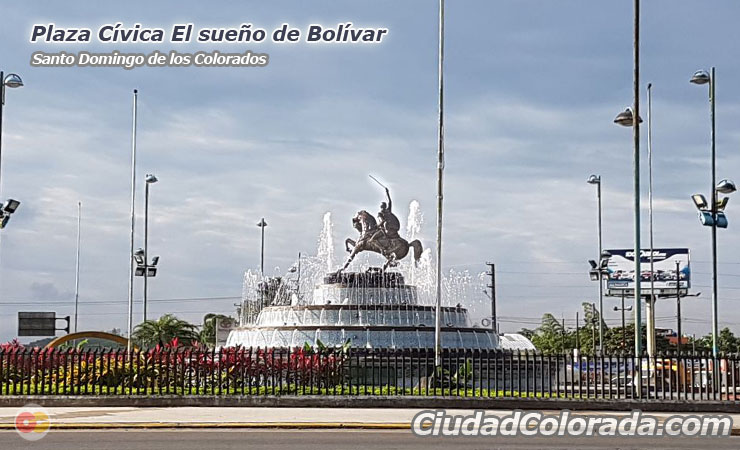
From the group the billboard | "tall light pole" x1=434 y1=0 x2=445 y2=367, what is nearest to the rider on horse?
"tall light pole" x1=434 y1=0 x2=445 y2=367

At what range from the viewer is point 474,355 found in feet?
81.8

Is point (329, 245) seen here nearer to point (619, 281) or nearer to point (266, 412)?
point (266, 412)

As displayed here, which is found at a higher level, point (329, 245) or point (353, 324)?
point (329, 245)

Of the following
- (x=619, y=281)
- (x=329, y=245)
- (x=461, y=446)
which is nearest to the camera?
(x=461, y=446)

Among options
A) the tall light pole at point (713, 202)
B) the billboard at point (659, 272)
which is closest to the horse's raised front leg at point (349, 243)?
the tall light pole at point (713, 202)

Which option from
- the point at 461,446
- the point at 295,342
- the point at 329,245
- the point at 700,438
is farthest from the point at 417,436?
the point at 329,245

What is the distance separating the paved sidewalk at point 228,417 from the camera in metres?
20.0

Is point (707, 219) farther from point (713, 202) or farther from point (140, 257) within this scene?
point (140, 257)

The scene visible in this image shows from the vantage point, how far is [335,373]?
25.6 metres

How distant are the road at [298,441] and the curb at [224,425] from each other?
57 cm

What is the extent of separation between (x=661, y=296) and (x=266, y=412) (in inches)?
3085

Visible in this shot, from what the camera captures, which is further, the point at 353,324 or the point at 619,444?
the point at 353,324

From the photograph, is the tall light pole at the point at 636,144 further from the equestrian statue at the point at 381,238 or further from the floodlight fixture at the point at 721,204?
the equestrian statue at the point at 381,238

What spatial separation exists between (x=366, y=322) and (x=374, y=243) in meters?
6.20
